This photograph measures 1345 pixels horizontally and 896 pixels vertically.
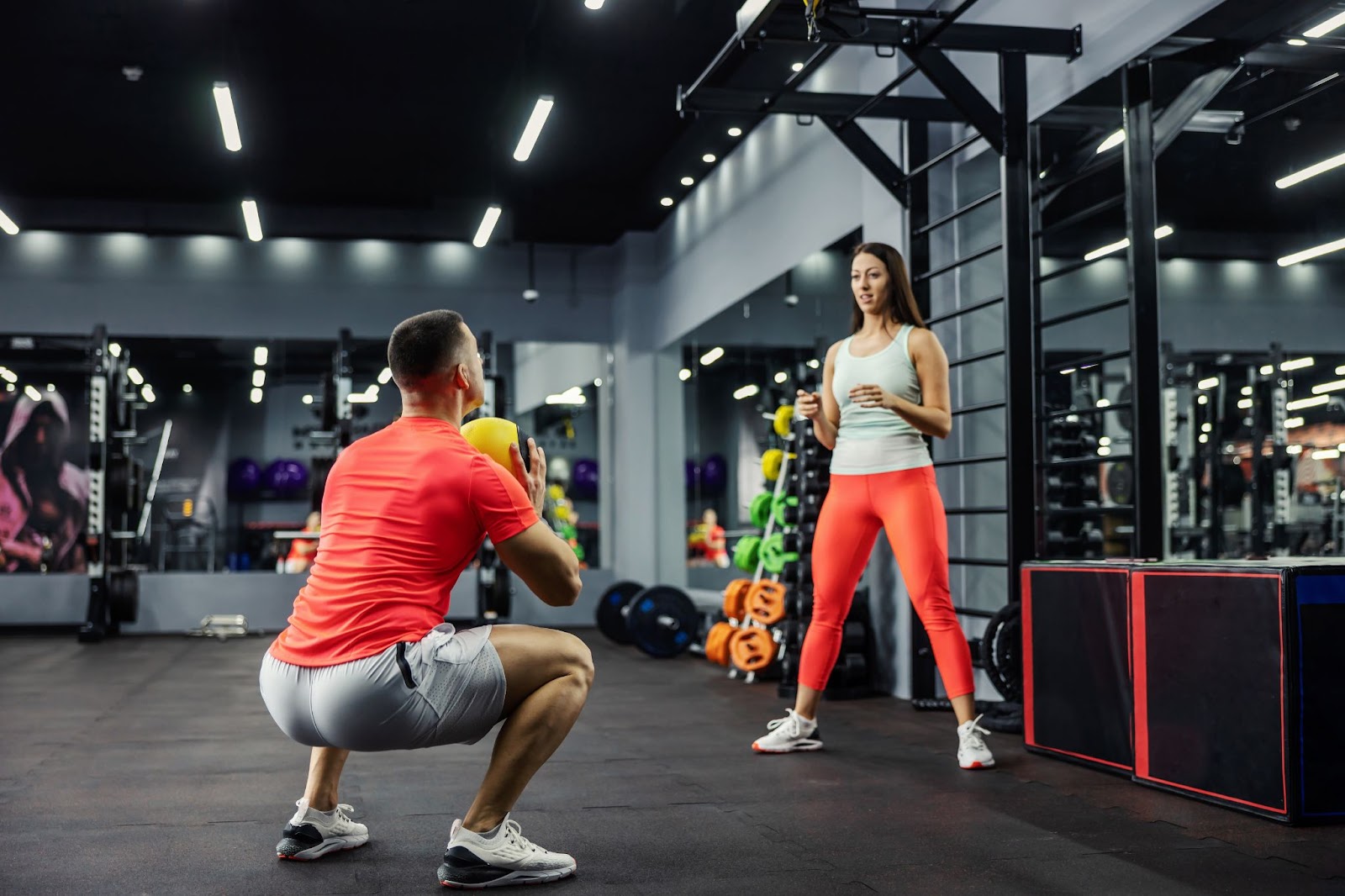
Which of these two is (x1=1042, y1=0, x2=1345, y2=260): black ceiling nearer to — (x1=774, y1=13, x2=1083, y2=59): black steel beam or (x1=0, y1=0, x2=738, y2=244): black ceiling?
(x1=774, y1=13, x2=1083, y2=59): black steel beam

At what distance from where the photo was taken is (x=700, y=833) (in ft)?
8.11

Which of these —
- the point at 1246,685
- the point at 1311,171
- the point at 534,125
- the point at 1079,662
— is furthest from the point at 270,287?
the point at 1246,685

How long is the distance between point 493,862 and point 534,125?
4.83 meters

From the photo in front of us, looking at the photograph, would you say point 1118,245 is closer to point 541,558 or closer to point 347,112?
point 541,558

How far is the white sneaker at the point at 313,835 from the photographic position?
7.41 ft

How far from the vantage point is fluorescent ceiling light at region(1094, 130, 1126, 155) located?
155 inches

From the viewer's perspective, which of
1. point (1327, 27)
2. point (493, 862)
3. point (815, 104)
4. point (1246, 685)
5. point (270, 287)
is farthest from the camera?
point (270, 287)

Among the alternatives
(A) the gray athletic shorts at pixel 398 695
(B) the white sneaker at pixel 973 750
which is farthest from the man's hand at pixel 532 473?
(B) the white sneaker at pixel 973 750

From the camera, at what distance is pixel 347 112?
275 inches

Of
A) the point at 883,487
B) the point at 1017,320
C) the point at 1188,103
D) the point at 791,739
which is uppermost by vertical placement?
the point at 1188,103

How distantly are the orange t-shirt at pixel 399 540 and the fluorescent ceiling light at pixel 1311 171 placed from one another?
2.40 m

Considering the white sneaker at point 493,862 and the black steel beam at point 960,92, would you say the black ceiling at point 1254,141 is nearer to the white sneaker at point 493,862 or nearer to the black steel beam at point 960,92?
the black steel beam at point 960,92

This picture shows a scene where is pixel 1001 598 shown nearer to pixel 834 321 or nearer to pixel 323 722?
pixel 834 321

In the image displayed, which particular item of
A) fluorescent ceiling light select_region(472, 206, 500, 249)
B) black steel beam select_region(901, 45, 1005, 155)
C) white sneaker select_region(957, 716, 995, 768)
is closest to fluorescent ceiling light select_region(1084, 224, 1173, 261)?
black steel beam select_region(901, 45, 1005, 155)
